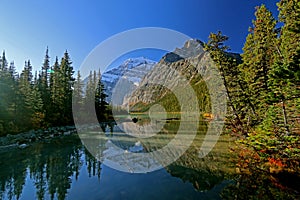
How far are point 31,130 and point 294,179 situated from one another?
27133 mm

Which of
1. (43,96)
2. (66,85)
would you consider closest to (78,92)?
(66,85)

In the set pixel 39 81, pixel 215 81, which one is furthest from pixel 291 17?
pixel 39 81

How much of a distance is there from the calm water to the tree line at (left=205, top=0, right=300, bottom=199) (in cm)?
163

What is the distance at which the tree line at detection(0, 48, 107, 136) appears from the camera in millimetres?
23250

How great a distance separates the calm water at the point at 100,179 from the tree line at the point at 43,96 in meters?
12.4

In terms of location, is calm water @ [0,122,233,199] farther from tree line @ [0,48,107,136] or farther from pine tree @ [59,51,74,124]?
pine tree @ [59,51,74,124]

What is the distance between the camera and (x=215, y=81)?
15.1 metres

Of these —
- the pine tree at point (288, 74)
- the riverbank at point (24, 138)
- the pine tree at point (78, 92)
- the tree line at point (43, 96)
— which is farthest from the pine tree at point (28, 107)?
the pine tree at point (288, 74)

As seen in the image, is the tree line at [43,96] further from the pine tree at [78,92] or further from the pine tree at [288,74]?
the pine tree at [288,74]

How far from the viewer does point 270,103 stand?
733 cm

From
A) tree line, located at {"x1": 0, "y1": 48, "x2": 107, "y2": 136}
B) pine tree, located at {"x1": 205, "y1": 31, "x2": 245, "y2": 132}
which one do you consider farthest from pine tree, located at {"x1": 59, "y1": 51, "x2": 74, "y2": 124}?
pine tree, located at {"x1": 205, "y1": 31, "x2": 245, "y2": 132}

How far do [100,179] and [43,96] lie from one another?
87.7 ft

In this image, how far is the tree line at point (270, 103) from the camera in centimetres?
696

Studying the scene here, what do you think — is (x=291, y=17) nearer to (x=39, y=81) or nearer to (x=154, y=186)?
(x=154, y=186)
